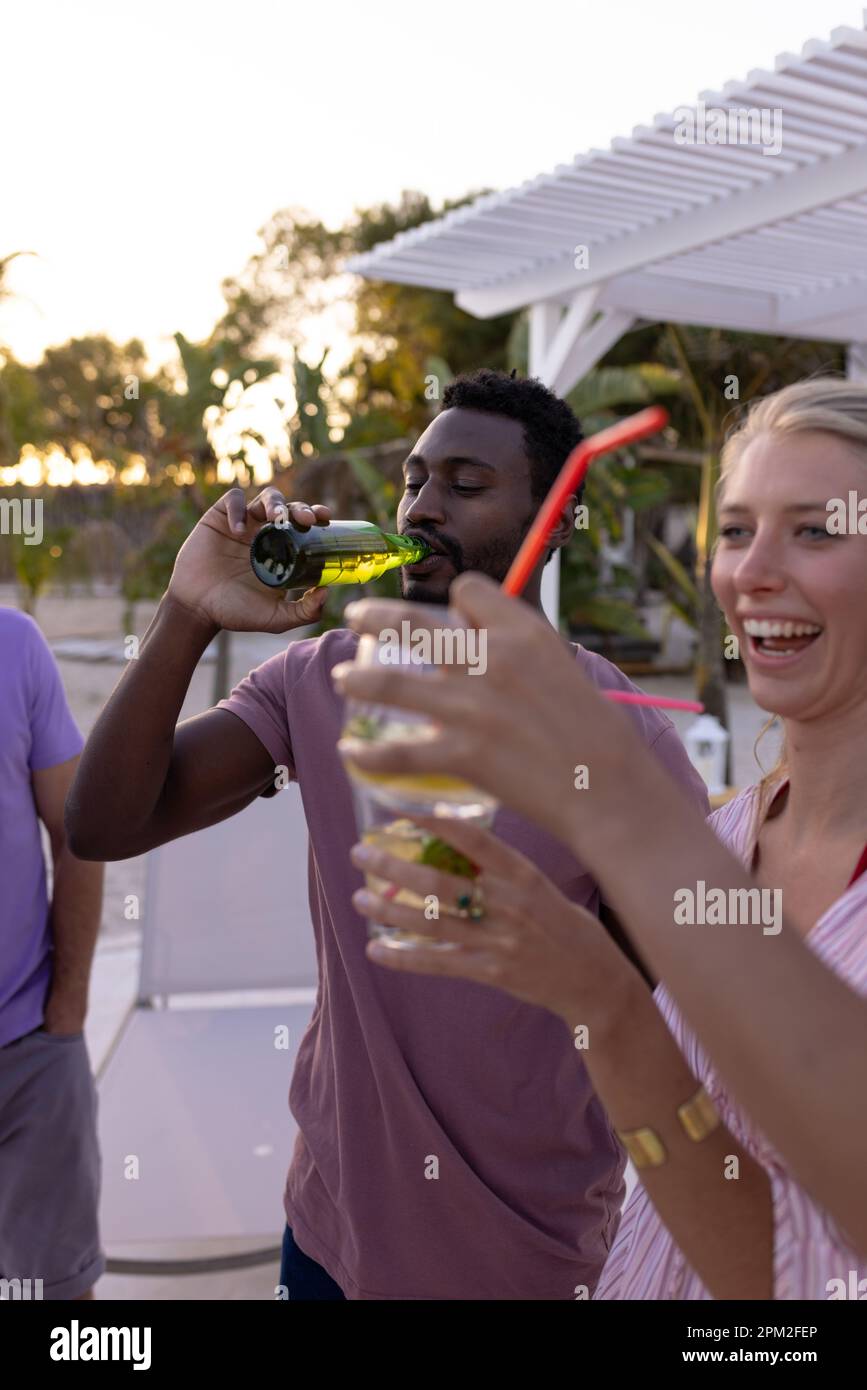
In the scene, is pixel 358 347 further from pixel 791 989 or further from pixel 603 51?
pixel 791 989

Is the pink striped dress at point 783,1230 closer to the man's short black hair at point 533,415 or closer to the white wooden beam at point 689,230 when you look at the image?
the man's short black hair at point 533,415

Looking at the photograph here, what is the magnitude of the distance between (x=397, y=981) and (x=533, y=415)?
0.96m

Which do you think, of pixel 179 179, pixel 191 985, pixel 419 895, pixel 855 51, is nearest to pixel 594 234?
pixel 855 51

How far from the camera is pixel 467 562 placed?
1.83 metres

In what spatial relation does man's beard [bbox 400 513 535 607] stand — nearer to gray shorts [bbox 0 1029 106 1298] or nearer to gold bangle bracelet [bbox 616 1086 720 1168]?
gold bangle bracelet [bbox 616 1086 720 1168]

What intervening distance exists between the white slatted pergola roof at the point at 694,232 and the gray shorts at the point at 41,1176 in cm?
475

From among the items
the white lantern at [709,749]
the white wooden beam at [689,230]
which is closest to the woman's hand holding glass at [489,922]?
the white wooden beam at [689,230]

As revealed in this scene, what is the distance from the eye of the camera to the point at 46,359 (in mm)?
39250

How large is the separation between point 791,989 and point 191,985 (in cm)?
351

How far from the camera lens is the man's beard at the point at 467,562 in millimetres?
1827

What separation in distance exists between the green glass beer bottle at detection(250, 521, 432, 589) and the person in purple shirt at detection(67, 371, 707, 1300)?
24 millimetres

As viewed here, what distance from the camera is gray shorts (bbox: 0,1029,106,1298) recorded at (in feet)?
7.92

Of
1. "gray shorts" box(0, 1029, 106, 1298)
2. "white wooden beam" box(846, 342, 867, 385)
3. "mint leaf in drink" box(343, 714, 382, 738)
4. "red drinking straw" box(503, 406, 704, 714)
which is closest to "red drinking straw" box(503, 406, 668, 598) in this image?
"red drinking straw" box(503, 406, 704, 714)

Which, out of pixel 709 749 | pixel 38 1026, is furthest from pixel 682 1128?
pixel 709 749
